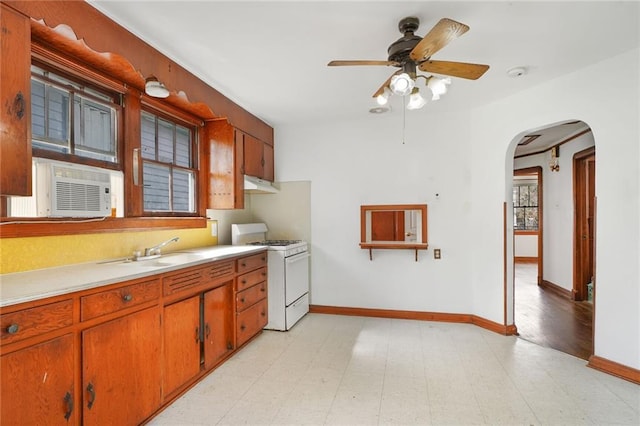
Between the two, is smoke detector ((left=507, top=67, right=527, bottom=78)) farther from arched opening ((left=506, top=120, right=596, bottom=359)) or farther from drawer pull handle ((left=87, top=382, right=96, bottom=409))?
drawer pull handle ((left=87, top=382, right=96, bottom=409))

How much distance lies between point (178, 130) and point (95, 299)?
1.95m

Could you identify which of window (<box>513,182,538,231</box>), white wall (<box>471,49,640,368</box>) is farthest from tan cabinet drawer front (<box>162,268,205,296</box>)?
window (<box>513,182,538,231</box>)

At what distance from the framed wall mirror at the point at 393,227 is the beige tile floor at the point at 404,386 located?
108cm

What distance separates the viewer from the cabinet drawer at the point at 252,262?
3.05 meters

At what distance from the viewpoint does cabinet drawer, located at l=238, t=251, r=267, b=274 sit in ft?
10.0

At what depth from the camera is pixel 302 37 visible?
7.23 ft

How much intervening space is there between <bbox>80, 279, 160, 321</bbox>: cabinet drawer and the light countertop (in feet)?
0.20

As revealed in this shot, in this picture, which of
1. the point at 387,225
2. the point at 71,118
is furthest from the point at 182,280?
the point at 387,225

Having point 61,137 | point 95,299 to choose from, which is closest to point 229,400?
point 95,299

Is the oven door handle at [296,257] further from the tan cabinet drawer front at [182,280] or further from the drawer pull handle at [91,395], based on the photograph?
the drawer pull handle at [91,395]

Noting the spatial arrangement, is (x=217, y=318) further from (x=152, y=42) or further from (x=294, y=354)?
(x=152, y=42)

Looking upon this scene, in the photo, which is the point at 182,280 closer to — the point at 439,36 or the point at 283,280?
the point at 283,280

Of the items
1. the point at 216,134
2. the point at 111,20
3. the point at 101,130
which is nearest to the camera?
the point at 111,20

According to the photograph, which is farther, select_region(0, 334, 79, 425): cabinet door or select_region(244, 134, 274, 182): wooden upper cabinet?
select_region(244, 134, 274, 182): wooden upper cabinet
